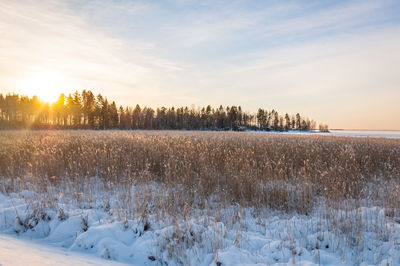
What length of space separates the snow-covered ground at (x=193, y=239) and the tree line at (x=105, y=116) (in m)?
60.5

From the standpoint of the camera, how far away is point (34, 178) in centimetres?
583

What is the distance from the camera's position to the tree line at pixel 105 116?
6309cm

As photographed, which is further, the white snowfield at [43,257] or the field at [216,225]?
the field at [216,225]

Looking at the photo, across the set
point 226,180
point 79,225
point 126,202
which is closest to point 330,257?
point 226,180

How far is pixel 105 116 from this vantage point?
2539 inches

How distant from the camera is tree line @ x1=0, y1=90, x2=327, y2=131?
63.1 m

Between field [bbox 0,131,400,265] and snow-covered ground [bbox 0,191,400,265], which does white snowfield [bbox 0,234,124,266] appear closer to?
snow-covered ground [bbox 0,191,400,265]

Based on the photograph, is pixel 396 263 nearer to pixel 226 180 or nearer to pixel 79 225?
pixel 226 180

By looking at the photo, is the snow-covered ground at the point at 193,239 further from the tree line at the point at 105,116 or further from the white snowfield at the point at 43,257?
the tree line at the point at 105,116

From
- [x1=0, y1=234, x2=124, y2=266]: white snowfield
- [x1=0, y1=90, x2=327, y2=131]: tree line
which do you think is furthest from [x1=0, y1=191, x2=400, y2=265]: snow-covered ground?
[x1=0, y1=90, x2=327, y2=131]: tree line

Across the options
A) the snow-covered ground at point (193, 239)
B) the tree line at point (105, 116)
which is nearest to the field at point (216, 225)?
the snow-covered ground at point (193, 239)

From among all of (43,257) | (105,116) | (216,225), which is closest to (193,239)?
(216,225)

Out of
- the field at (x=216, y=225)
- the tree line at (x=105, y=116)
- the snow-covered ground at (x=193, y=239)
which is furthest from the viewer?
the tree line at (x=105, y=116)

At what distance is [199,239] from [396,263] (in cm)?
262
